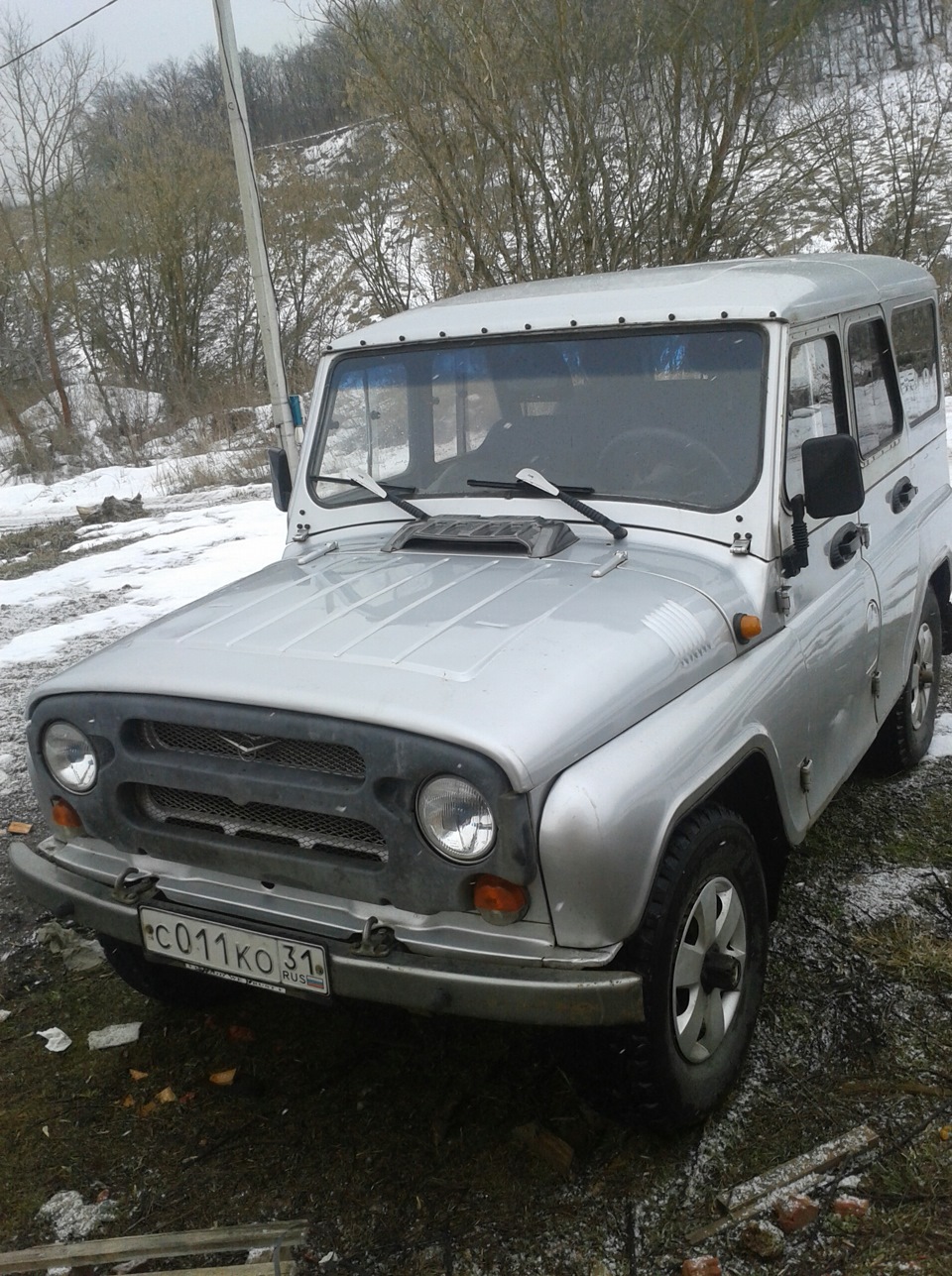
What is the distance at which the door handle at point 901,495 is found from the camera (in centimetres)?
402

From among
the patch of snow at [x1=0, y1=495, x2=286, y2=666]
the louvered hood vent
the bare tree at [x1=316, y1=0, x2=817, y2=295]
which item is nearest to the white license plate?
the louvered hood vent

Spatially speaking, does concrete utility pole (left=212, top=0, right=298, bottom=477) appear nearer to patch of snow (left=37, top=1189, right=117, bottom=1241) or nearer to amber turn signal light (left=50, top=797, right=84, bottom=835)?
amber turn signal light (left=50, top=797, right=84, bottom=835)

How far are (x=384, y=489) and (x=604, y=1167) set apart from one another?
205cm

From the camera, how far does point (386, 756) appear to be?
2.20 meters

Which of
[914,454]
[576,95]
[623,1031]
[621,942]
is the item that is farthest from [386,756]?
[576,95]

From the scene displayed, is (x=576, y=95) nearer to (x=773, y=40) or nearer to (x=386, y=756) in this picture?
(x=773, y=40)

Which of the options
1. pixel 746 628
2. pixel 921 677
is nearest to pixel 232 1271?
pixel 746 628

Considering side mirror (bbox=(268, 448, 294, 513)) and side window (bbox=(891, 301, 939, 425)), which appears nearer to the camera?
side mirror (bbox=(268, 448, 294, 513))

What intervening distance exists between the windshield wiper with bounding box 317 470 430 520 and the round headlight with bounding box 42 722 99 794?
1.24m

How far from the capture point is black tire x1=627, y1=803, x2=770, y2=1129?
2285 mm

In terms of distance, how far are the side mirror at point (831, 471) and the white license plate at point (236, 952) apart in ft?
5.60

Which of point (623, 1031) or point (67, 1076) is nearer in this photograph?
point (623, 1031)

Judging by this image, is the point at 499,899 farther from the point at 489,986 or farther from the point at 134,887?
the point at 134,887

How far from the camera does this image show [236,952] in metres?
2.43
